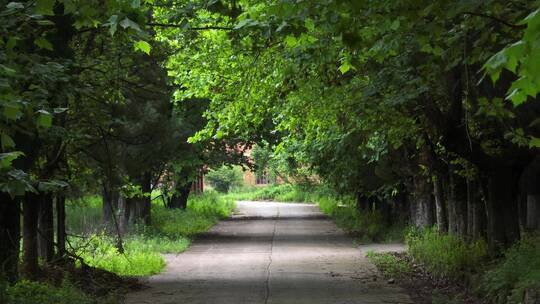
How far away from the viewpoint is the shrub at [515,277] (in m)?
9.17

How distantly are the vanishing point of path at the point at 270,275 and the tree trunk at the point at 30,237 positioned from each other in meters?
1.70

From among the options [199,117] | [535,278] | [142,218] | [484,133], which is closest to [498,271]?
[535,278]

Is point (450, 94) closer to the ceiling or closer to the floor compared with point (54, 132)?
closer to the ceiling

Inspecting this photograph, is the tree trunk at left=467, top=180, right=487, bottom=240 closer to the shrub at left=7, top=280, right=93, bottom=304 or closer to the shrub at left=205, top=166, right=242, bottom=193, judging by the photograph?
the shrub at left=7, top=280, right=93, bottom=304

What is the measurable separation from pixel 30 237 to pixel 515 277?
7.81 meters

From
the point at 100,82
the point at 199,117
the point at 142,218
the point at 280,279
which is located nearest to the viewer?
the point at 100,82

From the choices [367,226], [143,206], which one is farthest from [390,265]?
[143,206]

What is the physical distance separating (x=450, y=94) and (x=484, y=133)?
105 centimetres

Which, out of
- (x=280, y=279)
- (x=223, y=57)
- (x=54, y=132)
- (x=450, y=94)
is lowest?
(x=280, y=279)

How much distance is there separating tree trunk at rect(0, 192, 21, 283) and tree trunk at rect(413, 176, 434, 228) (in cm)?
1316

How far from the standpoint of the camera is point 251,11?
8.77m

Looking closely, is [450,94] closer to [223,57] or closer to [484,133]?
[484,133]

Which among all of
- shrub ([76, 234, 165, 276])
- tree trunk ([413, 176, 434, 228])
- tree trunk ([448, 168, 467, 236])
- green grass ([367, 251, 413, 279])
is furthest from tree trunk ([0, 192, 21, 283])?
tree trunk ([413, 176, 434, 228])

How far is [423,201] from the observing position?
21.3 m
